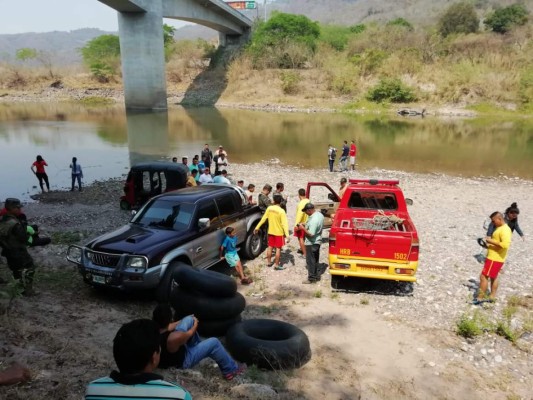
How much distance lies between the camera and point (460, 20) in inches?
3401

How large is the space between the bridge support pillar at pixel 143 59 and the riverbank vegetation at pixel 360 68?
11.0 metres

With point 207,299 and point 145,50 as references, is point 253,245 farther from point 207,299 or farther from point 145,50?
point 145,50

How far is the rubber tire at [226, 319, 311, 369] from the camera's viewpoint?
18.6 feet

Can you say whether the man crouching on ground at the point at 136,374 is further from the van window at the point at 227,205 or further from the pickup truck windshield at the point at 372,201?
the pickup truck windshield at the point at 372,201

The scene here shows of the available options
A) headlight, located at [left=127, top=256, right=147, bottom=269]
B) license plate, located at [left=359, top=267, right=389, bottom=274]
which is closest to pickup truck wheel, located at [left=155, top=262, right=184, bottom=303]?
headlight, located at [left=127, top=256, right=147, bottom=269]

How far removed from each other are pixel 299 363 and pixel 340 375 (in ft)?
1.83

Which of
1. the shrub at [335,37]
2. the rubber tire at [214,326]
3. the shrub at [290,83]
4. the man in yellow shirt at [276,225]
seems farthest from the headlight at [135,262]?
the shrub at [335,37]

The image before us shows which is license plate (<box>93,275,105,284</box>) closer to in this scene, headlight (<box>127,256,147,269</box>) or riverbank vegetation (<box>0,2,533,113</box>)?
headlight (<box>127,256,147,269</box>)

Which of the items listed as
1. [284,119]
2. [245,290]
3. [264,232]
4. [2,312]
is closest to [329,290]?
[245,290]

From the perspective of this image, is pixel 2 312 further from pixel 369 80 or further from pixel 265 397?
pixel 369 80

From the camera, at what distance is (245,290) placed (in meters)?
8.75

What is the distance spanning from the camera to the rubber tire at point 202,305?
20.6 feet

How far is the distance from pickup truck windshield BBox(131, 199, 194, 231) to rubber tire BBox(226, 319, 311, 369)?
110 inches

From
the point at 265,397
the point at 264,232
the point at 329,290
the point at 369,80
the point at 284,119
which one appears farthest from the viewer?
the point at 369,80
